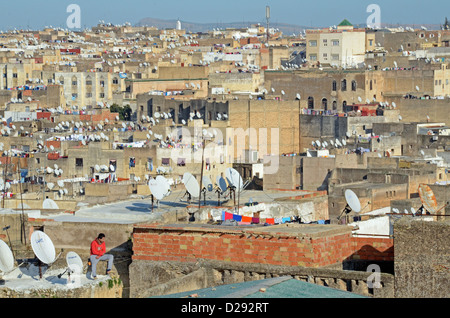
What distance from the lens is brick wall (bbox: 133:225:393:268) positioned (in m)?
14.9

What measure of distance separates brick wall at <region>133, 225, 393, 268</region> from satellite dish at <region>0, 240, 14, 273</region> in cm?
168

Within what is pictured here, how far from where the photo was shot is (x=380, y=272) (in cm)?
1456

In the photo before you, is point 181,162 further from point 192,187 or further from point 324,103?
point 324,103

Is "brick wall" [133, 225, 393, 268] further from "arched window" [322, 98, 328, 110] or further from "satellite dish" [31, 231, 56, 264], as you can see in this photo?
"arched window" [322, 98, 328, 110]

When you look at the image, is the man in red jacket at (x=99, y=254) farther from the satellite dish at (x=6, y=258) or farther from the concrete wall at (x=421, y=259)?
the concrete wall at (x=421, y=259)

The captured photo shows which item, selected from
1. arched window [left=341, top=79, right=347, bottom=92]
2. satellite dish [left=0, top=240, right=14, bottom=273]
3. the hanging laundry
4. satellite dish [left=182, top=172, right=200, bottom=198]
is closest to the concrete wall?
satellite dish [left=0, top=240, right=14, bottom=273]

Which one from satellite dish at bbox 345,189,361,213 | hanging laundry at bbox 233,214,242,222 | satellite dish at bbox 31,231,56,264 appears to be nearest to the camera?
satellite dish at bbox 31,231,56,264

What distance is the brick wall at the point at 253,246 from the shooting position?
1491 cm

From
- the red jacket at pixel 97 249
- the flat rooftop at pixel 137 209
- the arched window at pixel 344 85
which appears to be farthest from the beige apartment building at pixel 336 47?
the red jacket at pixel 97 249

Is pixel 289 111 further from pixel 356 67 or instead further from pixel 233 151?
pixel 356 67

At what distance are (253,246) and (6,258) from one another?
303 centimetres

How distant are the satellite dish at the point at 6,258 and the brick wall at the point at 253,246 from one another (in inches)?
65.9

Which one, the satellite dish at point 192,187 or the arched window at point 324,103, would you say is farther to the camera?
the arched window at point 324,103
